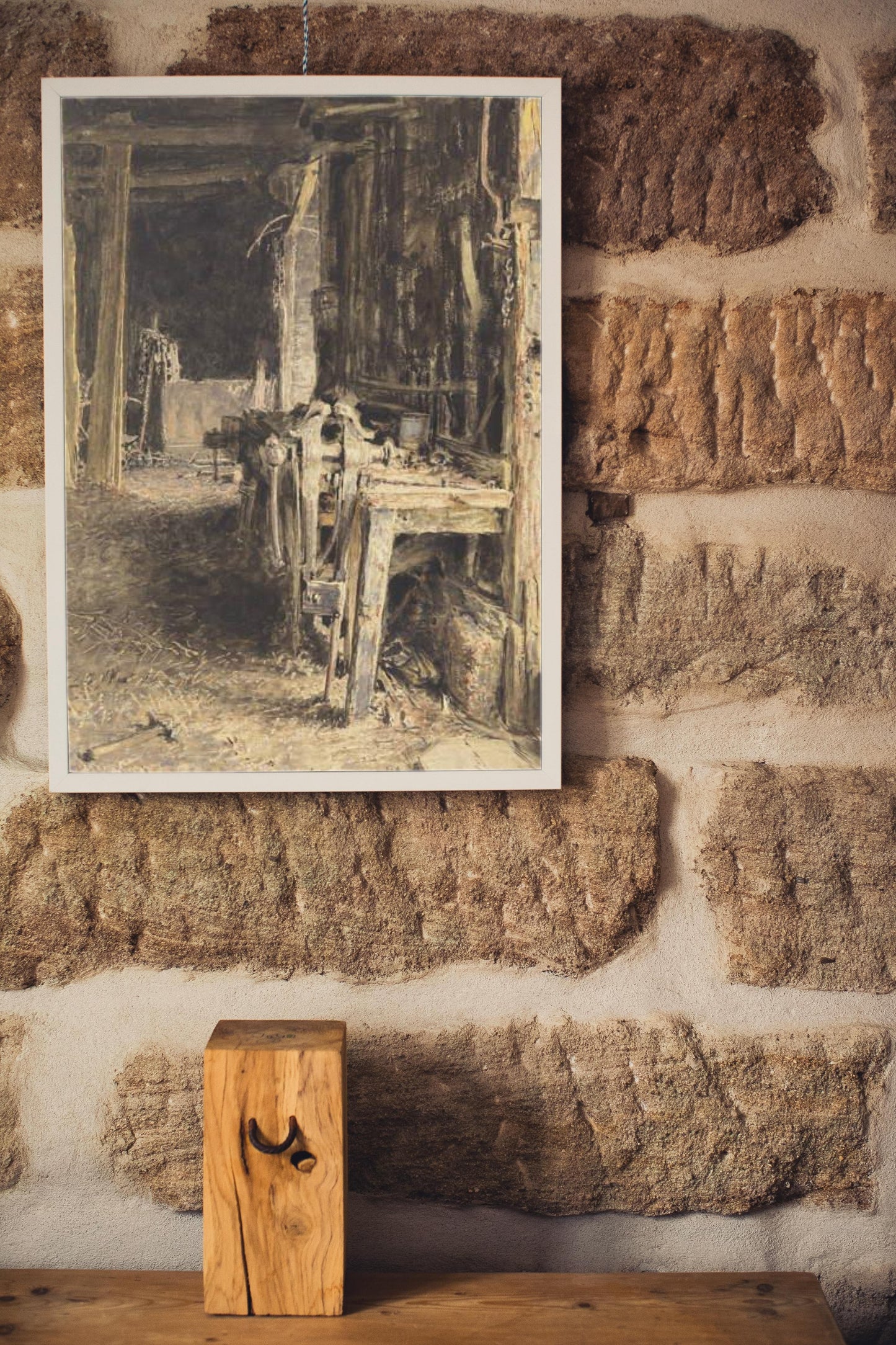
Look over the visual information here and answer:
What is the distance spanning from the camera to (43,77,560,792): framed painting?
103 cm

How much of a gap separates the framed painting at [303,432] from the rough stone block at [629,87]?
2.0 inches

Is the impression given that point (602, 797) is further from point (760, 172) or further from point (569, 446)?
point (760, 172)

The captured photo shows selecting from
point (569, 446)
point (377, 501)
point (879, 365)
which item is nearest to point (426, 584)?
point (377, 501)

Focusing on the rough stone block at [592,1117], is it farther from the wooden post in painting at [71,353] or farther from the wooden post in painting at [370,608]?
the wooden post in painting at [71,353]

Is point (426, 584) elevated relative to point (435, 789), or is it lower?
elevated

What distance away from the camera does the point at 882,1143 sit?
108 centimetres

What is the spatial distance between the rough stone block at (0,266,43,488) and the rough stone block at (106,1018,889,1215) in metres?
0.62

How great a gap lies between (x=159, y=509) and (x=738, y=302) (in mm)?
618

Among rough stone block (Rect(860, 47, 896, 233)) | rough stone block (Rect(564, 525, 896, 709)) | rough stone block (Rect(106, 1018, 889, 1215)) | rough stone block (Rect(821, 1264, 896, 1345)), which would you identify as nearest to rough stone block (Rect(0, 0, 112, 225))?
rough stone block (Rect(564, 525, 896, 709))

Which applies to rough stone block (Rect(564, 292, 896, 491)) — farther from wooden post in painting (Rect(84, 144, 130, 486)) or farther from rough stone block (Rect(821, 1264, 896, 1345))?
rough stone block (Rect(821, 1264, 896, 1345))

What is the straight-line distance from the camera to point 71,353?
3.41ft

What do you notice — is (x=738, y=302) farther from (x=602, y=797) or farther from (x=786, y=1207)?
(x=786, y=1207)

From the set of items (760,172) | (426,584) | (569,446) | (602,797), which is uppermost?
(760,172)

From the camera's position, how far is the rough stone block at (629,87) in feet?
3.46
